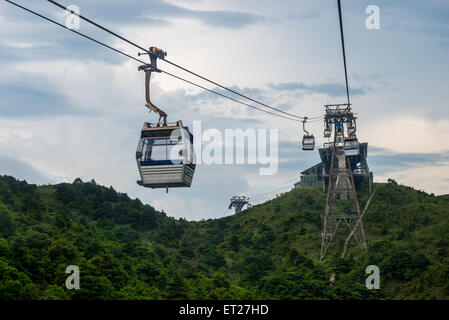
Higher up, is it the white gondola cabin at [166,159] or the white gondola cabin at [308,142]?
the white gondola cabin at [308,142]

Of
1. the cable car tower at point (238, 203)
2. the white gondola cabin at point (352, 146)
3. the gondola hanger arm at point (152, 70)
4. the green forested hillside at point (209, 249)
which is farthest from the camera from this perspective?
the cable car tower at point (238, 203)

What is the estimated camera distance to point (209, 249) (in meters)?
102

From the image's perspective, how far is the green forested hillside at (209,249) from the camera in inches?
2810

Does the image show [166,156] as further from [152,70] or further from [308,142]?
[308,142]

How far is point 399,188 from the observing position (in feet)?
375

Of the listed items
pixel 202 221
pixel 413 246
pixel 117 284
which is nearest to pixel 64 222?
pixel 117 284

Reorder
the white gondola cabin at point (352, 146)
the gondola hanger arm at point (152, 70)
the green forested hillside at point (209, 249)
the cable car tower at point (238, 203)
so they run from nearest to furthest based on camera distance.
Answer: the gondola hanger arm at point (152, 70) < the green forested hillside at point (209, 249) < the white gondola cabin at point (352, 146) < the cable car tower at point (238, 203)

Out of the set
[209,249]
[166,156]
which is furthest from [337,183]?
[166,156]

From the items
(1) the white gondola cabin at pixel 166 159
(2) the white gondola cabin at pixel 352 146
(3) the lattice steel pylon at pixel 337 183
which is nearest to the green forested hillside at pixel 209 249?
(3) the lattice steel pylon at pixel 337 183

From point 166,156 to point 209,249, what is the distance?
2560 inches

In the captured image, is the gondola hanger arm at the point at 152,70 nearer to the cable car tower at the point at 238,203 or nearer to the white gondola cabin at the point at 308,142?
the white gondola cabin at the point at 308,142

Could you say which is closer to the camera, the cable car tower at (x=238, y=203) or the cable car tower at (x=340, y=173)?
the cable car tower at (x=340, y=173)
